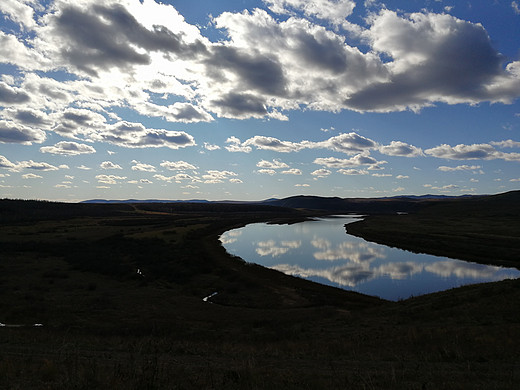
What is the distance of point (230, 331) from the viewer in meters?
18.4

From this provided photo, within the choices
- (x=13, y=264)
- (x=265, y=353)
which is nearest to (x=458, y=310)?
(x=265, y=353)

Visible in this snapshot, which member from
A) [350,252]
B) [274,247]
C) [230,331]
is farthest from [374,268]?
[230,331]

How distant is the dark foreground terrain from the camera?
830cm

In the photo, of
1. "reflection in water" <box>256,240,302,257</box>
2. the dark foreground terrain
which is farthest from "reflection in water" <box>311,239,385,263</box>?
the dark foreground terrain

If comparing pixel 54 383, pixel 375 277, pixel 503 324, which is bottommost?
pixel 375 277

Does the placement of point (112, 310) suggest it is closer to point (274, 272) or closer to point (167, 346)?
point (167, 346)

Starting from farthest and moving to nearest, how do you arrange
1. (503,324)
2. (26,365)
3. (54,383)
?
(503,324) → (26,365) → (54,383)

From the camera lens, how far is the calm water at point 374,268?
108 ft

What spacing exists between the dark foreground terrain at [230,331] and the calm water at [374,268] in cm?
491

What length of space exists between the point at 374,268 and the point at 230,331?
93.7 feet

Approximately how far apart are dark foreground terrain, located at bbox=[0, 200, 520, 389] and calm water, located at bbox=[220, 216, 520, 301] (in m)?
4.91

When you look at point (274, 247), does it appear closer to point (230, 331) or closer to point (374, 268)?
point (374, 268)

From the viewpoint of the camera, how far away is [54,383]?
291 inches

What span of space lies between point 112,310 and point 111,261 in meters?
19.3
